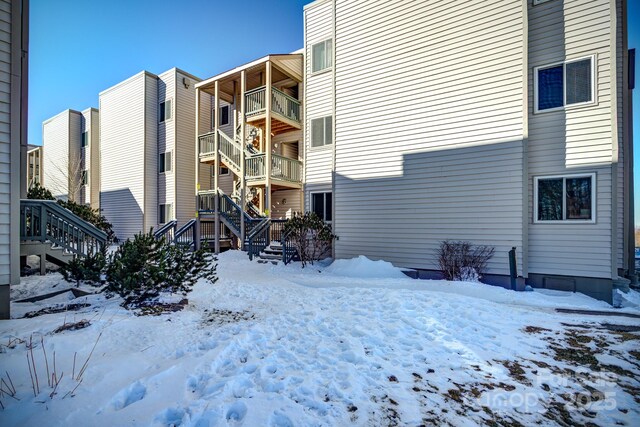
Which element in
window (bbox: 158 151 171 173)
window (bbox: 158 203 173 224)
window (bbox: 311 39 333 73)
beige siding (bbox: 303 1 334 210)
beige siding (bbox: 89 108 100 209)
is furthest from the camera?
beige siding (bbox: 89 108 100 209)

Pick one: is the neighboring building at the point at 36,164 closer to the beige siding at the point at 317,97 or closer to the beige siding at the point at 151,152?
the beige siding at the point at 151,152

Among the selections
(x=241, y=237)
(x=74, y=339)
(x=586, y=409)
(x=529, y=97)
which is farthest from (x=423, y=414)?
(x=241, y=237)

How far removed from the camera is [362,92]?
10.3 m

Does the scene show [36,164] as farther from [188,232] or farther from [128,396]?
[128,396]

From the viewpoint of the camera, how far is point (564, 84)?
7.62 metres

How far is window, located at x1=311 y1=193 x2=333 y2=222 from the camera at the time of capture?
1180cm

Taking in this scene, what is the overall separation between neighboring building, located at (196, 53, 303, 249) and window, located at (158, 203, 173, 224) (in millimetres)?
4188

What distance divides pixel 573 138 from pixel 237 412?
9609 mm

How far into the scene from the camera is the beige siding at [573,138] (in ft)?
23.2

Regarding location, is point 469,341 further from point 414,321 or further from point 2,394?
point 2,394

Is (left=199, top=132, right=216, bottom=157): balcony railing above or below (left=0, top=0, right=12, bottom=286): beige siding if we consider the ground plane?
above

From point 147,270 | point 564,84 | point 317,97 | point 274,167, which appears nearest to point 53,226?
point 147,270

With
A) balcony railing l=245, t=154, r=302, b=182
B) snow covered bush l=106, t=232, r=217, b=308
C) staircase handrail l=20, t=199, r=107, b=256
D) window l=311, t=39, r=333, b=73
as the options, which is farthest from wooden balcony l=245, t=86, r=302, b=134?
snow covered bush l=106, t=232, r=217, b=308

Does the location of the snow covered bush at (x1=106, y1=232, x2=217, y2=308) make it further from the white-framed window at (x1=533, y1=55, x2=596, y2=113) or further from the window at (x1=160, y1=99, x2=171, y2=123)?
the window at (x1=160, y1=99, x2=171, y2=123)
